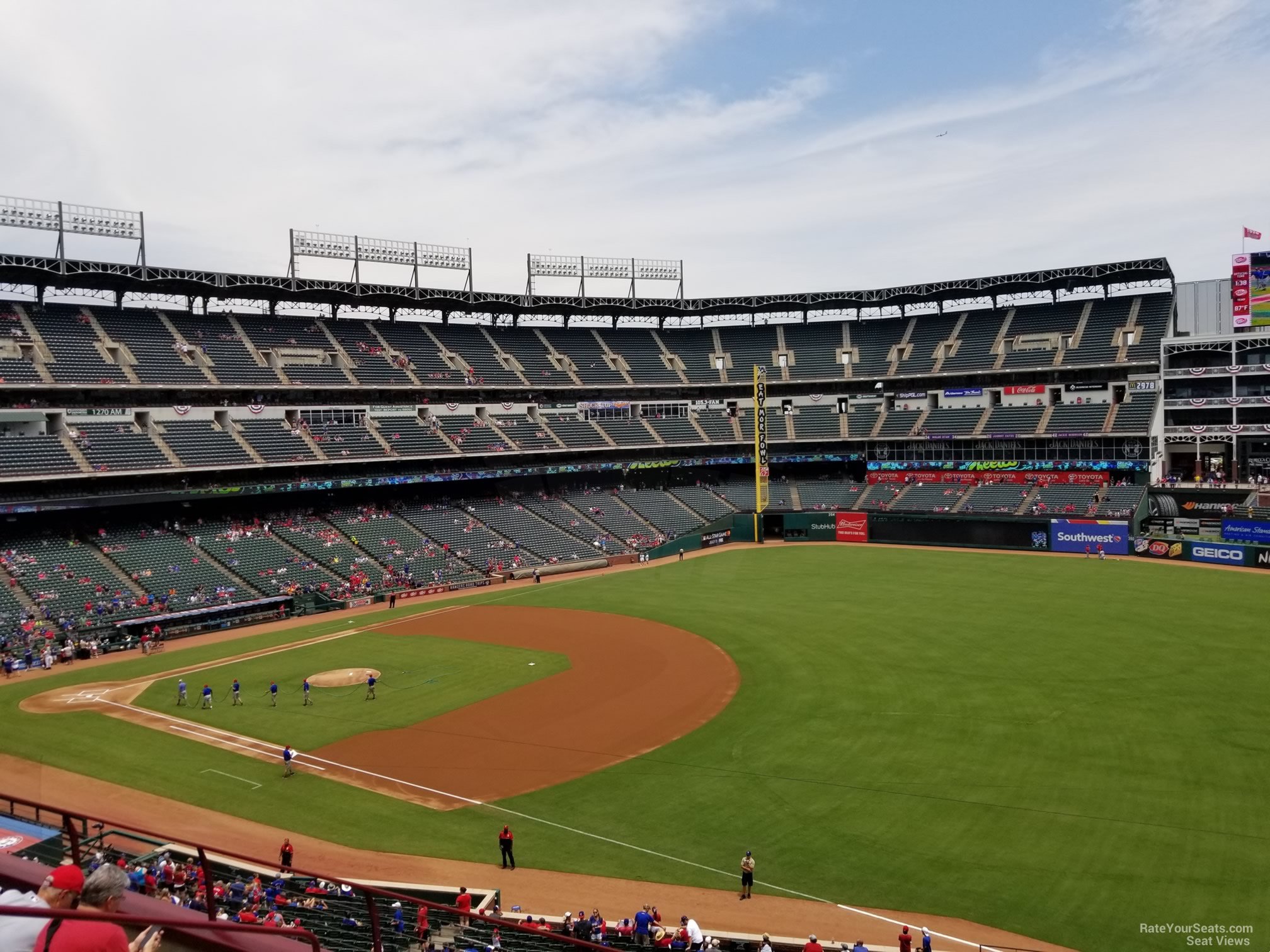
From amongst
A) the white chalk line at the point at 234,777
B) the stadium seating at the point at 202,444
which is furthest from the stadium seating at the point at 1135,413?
the white chalk line at the point at 234,777

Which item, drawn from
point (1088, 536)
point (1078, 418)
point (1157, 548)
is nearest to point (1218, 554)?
point (1157, 548)

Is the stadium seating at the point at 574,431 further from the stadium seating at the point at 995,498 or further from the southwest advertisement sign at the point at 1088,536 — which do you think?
the southwest advertisement sign at the point at 1088,536

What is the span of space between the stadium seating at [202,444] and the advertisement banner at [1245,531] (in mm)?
69471

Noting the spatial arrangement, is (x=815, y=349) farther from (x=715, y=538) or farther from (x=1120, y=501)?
(x=1120, y=501)

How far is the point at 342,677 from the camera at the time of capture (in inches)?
1471

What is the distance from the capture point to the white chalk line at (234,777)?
25906 millimetres

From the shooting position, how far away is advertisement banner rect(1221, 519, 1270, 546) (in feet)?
189

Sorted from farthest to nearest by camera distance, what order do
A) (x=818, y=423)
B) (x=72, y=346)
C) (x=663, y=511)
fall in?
(x=818, y=423), (x=663, y=511), (x=72, y=346)

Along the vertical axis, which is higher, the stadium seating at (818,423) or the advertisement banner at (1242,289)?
the advertisement banner at (1242,289)

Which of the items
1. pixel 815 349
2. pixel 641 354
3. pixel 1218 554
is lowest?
pixel 1218 554

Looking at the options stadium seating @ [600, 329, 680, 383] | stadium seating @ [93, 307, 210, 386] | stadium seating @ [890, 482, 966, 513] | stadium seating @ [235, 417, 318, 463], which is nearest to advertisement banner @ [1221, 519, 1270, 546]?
stadium seating @ [890, 482, 966, 513]

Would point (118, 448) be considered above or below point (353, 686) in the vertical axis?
above

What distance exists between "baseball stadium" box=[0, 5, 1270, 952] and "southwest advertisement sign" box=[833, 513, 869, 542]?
0.22m

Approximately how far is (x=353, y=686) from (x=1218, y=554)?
5669cm
